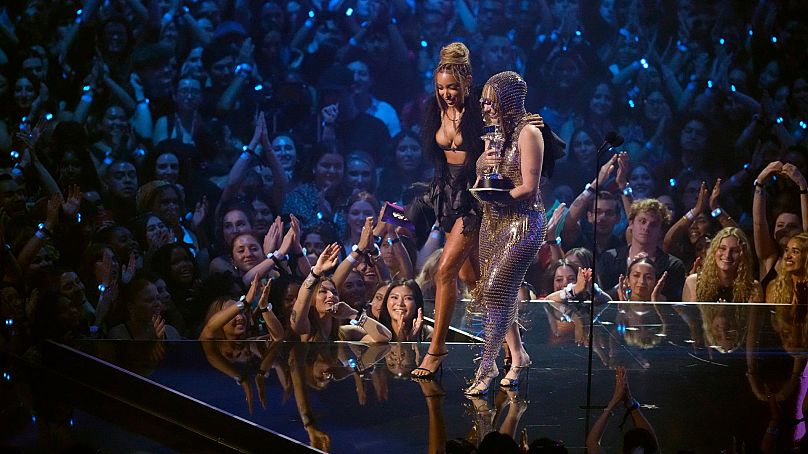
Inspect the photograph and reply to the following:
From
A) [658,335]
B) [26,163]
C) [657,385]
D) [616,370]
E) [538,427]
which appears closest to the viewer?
[538,427]

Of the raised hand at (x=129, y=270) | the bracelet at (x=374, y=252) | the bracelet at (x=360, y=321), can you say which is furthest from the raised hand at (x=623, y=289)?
the raised hand at (x=129, y=270)

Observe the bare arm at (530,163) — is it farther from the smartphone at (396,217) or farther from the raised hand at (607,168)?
the raised hand at (607,168)

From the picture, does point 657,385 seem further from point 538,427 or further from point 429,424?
point 429,424

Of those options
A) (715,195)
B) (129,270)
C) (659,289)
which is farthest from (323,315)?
(715,195)

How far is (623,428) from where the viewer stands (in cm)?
535

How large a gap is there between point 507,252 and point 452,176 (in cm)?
82

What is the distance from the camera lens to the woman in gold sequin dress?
6.04m

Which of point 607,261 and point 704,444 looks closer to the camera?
point 704,444

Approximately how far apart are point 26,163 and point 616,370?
16.9 feet

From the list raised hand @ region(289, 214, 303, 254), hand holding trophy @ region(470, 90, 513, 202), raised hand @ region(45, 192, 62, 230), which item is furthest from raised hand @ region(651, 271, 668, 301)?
raised hand @ region(45, 192, 62, 230)

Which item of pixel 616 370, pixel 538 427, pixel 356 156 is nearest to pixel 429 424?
pixel 538 427

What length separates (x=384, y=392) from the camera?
20.3ft

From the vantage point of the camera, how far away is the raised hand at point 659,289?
9.70 m

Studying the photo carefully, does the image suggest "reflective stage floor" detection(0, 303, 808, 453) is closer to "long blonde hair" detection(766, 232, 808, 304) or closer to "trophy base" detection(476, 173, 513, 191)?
"trophy base" detection(476, 173, 513, 191)
